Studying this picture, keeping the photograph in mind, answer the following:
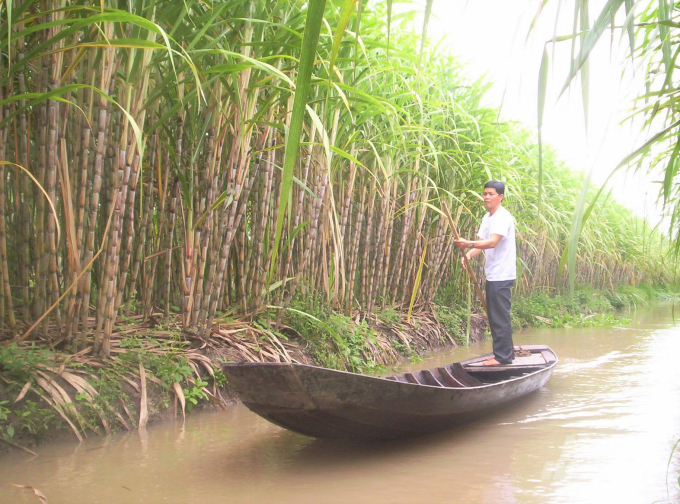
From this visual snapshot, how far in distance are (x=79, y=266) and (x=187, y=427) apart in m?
0.96

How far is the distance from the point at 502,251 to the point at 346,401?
2358mm

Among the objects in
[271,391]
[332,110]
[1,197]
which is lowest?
[271,391]

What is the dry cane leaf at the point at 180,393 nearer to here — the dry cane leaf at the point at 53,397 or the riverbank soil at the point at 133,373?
the riverbank soil at the point at 133,373

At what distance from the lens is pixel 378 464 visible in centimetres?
242

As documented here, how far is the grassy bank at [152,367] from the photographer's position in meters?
2.44

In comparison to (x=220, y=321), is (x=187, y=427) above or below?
below

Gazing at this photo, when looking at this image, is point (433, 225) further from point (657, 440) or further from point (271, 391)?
→ point (271, 391)

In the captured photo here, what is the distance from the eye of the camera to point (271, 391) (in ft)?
7.15

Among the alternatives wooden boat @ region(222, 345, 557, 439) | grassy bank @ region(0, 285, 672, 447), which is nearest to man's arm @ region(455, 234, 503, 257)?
grassy bank @ region(0, 285, 672, 447)

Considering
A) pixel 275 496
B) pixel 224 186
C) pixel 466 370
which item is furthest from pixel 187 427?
pixel 466 370

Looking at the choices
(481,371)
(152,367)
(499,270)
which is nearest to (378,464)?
(152,367)

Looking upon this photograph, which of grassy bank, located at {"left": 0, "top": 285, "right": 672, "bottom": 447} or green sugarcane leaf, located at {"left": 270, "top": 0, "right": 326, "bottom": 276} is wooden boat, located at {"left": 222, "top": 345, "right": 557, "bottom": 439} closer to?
grassy bank, located at {"left": 0, "top": 285, "right": 672, "bottom": 447}

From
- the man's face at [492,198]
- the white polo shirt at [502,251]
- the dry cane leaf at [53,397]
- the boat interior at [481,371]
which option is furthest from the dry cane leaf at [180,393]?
the man's face at [492,198]

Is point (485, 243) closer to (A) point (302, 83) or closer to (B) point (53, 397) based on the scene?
(B) point (53, 397)
